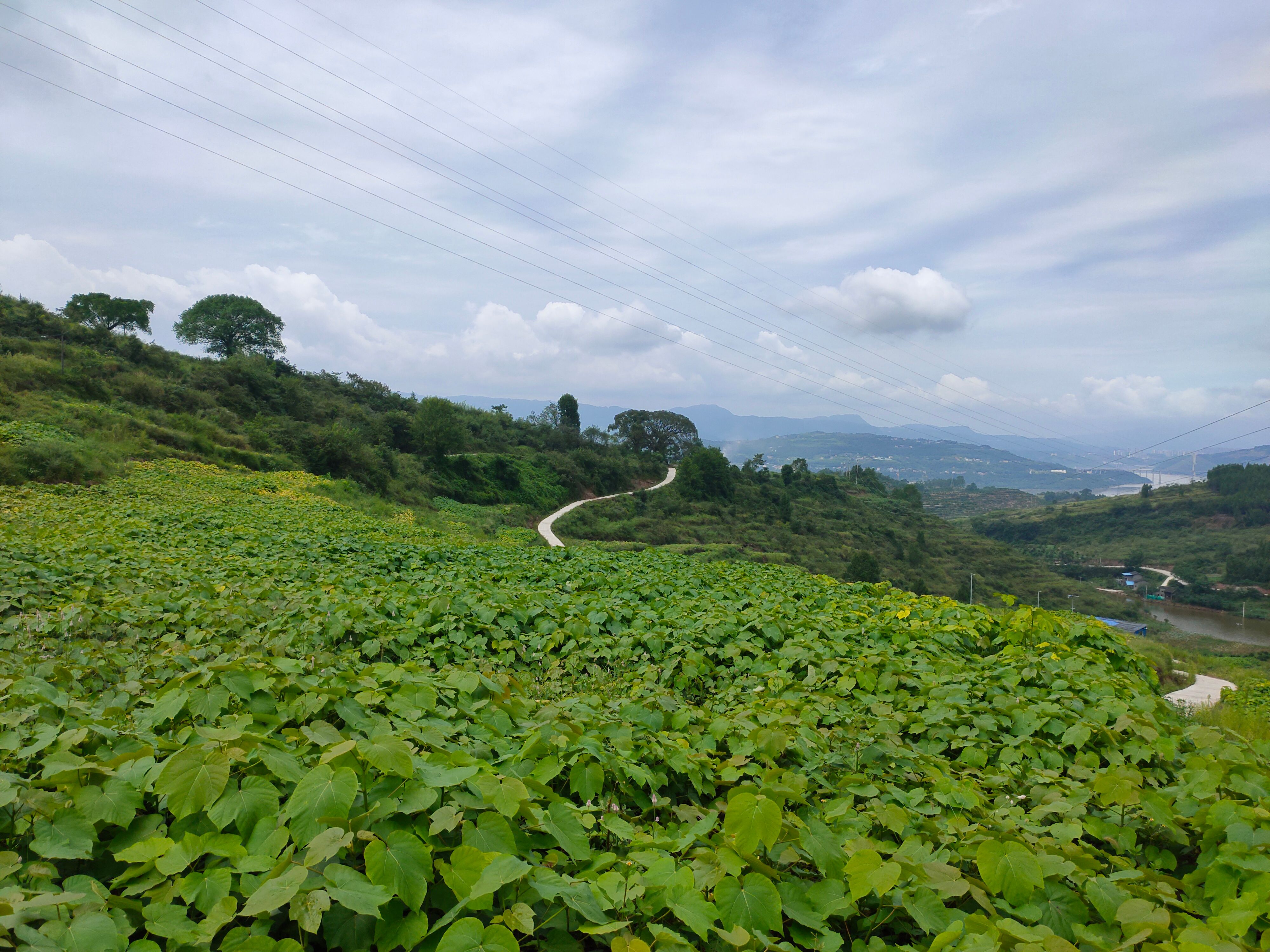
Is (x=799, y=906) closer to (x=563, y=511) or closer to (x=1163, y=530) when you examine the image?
(x=563, y=511)

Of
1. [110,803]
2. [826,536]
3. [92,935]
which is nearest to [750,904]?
[92,935]

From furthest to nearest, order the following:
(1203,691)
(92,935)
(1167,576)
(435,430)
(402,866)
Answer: (1167,576) → (435,430) → (1203,691) → (402,866) → (92,935)

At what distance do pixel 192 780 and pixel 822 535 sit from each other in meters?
61.1

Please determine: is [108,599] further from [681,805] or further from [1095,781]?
[1095,781]

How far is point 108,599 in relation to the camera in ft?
19.6

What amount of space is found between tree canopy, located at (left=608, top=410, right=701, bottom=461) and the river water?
62554 millimetres

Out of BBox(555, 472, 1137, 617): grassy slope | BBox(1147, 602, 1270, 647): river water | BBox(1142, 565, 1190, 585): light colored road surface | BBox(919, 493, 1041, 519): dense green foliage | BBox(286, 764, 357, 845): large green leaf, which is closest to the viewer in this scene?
BBox(286, 764, 357, 845): large green leaf

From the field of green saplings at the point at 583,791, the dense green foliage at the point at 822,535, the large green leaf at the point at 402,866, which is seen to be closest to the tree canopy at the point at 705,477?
the dense green foliage at the point at 822,535

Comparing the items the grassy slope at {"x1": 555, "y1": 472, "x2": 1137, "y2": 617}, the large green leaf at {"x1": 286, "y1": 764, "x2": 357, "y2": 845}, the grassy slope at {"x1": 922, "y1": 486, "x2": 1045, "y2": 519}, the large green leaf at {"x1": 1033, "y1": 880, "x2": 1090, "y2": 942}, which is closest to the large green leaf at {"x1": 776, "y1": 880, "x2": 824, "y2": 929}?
the large green leaf at {"x1": 1033, "y1": 880, "x2": 1090, "y2": 942}

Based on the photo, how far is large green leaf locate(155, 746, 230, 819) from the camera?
2.13 m

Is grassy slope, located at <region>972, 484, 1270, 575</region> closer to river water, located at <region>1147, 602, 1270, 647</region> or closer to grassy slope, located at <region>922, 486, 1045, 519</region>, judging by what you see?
river water, located at <region>1147, 602, 1270, 647</region>

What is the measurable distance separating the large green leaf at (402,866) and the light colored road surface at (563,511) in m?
26.1

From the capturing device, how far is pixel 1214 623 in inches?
3206

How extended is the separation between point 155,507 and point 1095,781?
16893 mm
